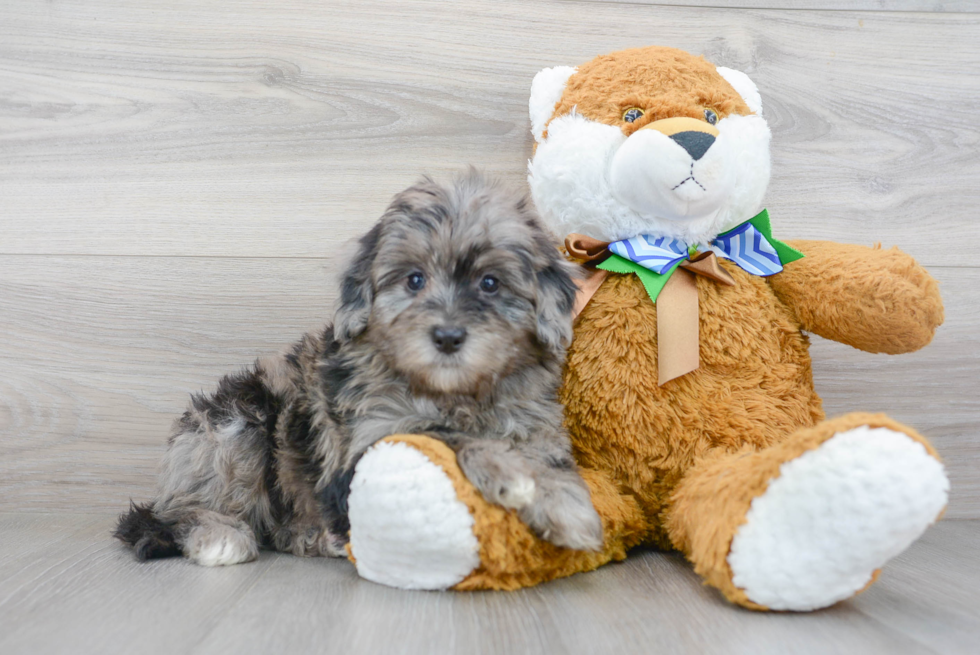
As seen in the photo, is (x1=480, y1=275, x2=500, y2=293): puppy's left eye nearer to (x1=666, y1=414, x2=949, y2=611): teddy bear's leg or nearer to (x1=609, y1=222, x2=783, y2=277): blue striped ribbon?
(x1=609, y1=222, x2=783, y2=277): blue striped ribbon

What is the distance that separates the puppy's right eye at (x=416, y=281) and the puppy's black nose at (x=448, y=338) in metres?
0.19

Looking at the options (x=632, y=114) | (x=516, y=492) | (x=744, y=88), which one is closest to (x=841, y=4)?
(x=744, y=88)

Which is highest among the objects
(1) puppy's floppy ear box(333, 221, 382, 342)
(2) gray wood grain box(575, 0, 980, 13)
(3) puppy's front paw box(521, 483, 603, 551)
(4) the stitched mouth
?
(2) gray wood grain box(575, 0, 980, 13)

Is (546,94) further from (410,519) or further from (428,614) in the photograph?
(428,614)

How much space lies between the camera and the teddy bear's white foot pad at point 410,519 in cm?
138

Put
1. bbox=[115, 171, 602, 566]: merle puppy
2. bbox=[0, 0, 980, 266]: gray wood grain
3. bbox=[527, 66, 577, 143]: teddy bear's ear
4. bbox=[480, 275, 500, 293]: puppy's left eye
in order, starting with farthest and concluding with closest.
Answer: bbox=[0, 0, 980, 266]: gray wood grain, bbox=[527, 66, 577, 143]: teddy bear's ear, bbox=[480, 275, 500, 293]: puppy's left eye, bbox=[115, 171, 602, 566]: merle puppy

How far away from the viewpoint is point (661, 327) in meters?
1.70


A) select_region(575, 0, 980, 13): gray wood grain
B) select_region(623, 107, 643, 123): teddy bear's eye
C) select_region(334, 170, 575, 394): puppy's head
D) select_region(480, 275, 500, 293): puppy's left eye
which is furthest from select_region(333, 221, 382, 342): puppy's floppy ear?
select_region(575, 0, 980, 13): gray wood grain

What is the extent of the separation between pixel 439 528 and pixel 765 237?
108 cm

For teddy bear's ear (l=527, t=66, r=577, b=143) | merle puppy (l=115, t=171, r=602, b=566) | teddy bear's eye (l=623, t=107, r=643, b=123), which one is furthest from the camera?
teddy bear's ear (l=527, t=66, r=577, b=143)

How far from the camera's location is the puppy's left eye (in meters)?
1.62

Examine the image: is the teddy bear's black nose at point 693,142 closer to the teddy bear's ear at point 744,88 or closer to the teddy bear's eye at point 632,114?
the teddy bear's eye at point 632,114

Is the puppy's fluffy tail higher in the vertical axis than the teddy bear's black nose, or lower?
lower

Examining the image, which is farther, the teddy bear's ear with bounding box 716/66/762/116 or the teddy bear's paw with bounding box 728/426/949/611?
the teddy bear's ear with bounding box 716/66/762/116
